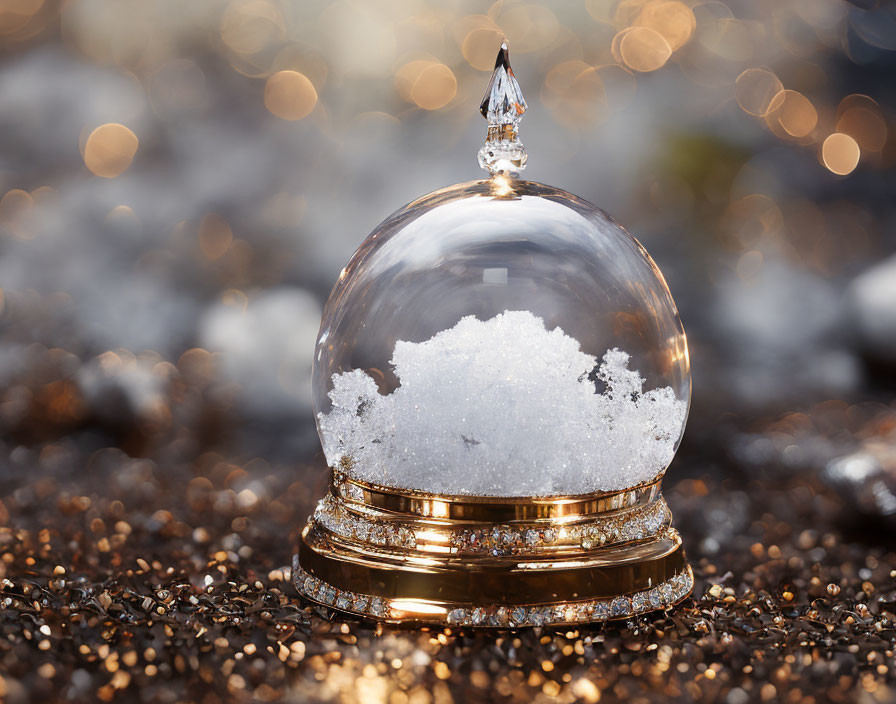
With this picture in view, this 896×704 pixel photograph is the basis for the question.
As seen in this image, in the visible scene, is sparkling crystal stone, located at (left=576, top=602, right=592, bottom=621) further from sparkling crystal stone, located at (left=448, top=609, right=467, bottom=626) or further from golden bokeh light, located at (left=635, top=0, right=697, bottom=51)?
golden bokeh light, located at (left=635, top=0, right=697, bottom=51)

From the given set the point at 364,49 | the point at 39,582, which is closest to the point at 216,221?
the point at 364,49

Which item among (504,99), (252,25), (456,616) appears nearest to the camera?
(456,616)

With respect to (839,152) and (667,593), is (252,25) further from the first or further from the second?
(667,593)

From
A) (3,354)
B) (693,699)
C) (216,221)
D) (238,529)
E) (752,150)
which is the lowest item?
(693,699)

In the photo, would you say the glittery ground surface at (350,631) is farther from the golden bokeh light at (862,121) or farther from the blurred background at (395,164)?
the golden bokeh light at (862,121)

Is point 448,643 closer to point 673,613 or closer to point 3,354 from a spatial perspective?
point 673,613

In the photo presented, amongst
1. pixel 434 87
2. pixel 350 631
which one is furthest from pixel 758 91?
pixel 350 631
